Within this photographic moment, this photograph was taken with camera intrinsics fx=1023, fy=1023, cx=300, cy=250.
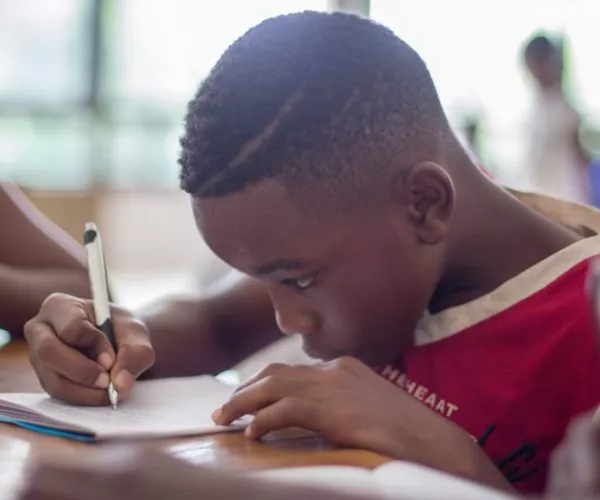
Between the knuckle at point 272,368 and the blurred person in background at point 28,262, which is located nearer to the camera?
the knuckle at point 272,368

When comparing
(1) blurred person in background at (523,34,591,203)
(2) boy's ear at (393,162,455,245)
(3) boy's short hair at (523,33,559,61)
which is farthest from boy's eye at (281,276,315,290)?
(3) boy's short hair at (523,33,559,61)

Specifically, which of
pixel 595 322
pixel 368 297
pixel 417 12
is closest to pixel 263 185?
pixel 368 297

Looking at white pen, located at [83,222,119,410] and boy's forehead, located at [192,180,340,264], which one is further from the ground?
boy's forehead, located at [192,180,340,264]

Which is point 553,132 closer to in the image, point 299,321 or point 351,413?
point 299,321

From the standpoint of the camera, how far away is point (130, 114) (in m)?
5.55

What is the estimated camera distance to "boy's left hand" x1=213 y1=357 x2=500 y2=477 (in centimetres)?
69

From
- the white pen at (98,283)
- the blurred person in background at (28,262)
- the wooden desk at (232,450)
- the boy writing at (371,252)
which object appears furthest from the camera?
the blurred person in background at (28,262)

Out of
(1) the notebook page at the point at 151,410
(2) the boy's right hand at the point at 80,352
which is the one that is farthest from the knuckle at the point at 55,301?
(1) the notebook page at the point at 151,410

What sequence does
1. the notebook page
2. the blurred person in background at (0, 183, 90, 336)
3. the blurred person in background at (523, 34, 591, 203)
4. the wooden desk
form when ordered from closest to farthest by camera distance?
the wooden desk → the notebook page → the blurred person in background at (0, 183, 90, 336) → the blurred person in background at (523, 34, 591, 203)

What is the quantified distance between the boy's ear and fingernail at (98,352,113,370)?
0.29 metres

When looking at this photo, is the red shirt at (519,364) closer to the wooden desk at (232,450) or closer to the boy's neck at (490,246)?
the boy's neck at (490,246)

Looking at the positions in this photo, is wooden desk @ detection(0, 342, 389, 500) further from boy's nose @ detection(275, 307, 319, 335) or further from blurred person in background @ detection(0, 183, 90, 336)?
blurred person in background @ detection(0, 183, 90, 336)

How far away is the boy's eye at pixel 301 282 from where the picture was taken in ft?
2.85

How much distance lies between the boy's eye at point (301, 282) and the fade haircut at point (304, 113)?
73 mm
